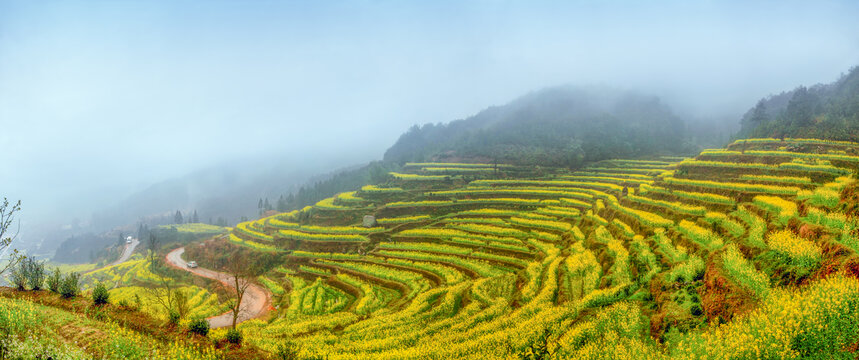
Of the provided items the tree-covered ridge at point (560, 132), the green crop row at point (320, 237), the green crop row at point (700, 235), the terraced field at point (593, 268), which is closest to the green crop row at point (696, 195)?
the terraced field at point (593, 268)

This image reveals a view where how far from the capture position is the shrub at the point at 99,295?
58.4ft

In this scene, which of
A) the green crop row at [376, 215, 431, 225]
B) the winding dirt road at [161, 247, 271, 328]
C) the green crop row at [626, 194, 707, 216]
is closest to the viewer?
the green crop row at [626, 194, 707, 216]

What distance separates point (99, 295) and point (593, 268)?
2830 cm

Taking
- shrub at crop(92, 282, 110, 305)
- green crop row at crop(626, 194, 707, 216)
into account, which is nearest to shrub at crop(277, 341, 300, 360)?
shrub at crop(92, 282, 110, 305)

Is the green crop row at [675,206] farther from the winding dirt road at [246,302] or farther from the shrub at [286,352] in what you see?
the winding dirt road at [246,302]

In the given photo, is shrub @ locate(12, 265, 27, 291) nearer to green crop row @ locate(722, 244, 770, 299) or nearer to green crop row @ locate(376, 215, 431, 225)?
green crop row @ locate(722, 244, 770, 299)

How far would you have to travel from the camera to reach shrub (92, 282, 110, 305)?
17.8 m

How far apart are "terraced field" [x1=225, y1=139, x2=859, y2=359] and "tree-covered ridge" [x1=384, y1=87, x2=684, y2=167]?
2606 cm

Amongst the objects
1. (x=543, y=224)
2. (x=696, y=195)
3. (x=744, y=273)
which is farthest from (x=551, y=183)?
(x=744, y=273)

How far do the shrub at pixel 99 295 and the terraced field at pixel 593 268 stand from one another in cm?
698

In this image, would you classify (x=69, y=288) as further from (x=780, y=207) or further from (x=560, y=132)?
(x=560, y=132)

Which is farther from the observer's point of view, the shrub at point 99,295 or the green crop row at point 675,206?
the green crop row at point 675,206

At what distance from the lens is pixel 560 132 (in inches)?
4478

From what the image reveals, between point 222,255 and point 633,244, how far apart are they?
5571cm
